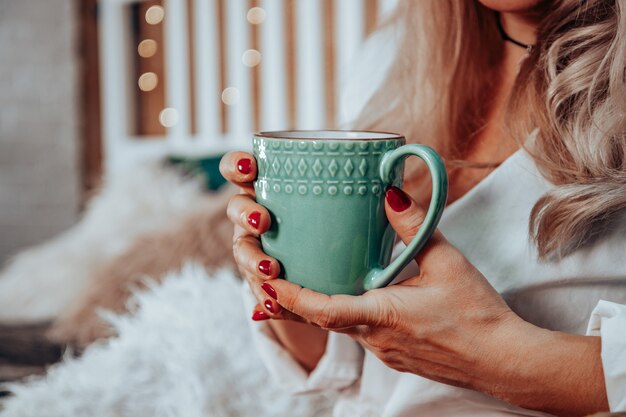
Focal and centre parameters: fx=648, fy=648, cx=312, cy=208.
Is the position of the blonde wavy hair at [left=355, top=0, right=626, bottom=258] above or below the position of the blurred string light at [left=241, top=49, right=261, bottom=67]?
below

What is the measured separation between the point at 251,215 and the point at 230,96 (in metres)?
2.03

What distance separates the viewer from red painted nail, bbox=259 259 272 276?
546 millimetres

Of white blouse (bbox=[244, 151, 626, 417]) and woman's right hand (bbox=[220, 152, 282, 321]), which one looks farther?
white blouse (bbox=[244, 151, 626, 417])

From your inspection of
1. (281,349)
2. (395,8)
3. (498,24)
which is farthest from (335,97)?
(281,349)

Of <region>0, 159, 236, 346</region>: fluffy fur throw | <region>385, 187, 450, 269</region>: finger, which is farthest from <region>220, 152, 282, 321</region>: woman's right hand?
<region>0, 159, 236, 346</region>: fluffy fur throw

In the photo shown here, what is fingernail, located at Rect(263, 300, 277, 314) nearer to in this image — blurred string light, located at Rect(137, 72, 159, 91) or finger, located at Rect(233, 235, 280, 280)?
finger, located at Rect(233, 235, 280, 280)

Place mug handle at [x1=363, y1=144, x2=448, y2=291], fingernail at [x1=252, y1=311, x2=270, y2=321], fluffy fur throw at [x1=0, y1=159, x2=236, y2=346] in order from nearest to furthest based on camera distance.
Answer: mug handle at [x1=363, y1=144, x2=448, y2=291], fingernail at [x1=252, y1=311, x2=270, y2=321], fluffy fur throw at [x1=0, y1=159, x2=236, y2=346]

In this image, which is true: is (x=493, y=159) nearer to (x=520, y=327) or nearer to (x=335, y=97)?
(x=520, y=327)

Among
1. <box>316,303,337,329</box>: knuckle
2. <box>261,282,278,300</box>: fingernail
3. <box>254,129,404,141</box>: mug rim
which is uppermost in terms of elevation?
<box>254,129,404,141</box>: mug rim

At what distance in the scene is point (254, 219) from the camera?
1.77ft

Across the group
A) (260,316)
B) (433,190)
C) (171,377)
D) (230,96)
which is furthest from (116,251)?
(433,190)

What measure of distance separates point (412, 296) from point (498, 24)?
521mm

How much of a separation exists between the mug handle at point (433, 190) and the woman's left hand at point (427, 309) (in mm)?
18

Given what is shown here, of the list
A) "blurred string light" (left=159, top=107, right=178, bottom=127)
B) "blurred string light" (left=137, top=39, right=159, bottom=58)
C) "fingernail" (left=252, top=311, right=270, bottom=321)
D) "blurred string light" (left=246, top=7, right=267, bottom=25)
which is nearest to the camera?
"fingernail" (left=252, top=311, right=270, bottom=321)
